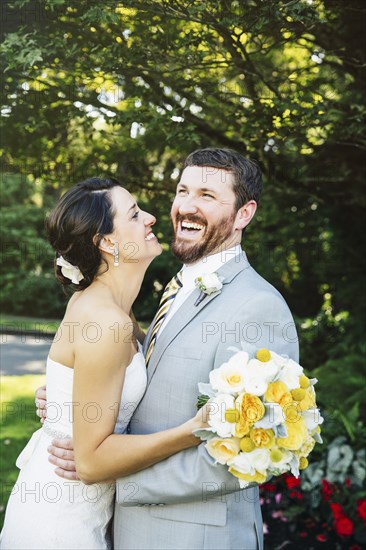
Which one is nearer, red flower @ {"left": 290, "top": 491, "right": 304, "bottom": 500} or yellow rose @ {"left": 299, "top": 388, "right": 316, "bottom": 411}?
yellow rose @ {"left": 299, "top": 388, "right": 316, "bottom": 411}

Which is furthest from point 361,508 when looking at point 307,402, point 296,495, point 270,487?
point 307,402

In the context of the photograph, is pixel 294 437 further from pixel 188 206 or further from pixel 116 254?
pixel 188 206

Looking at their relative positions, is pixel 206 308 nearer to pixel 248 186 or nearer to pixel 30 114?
pixel 248 186

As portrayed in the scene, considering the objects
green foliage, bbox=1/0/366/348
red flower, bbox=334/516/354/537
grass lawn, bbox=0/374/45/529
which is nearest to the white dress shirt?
green foliage, bbox=1/0/366/348

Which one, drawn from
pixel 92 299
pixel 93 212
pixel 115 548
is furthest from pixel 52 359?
pixel 115 548

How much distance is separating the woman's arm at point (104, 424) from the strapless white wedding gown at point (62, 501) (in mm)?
174

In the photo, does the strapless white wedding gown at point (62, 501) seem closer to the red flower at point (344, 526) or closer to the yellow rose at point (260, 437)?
the yellow rose at point (260, 437)

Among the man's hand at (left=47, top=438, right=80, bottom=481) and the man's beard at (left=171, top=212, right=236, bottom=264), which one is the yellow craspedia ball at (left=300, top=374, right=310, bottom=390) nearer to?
the man's beard at (left=171, top=212, right=236, bottom=264)

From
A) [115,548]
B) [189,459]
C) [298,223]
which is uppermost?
[189,459]

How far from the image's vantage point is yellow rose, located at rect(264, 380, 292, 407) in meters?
2.12

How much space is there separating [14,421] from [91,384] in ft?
15.6

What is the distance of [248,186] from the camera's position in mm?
2893

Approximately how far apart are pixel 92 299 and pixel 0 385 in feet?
20.3

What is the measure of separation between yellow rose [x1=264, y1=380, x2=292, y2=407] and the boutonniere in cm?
55
